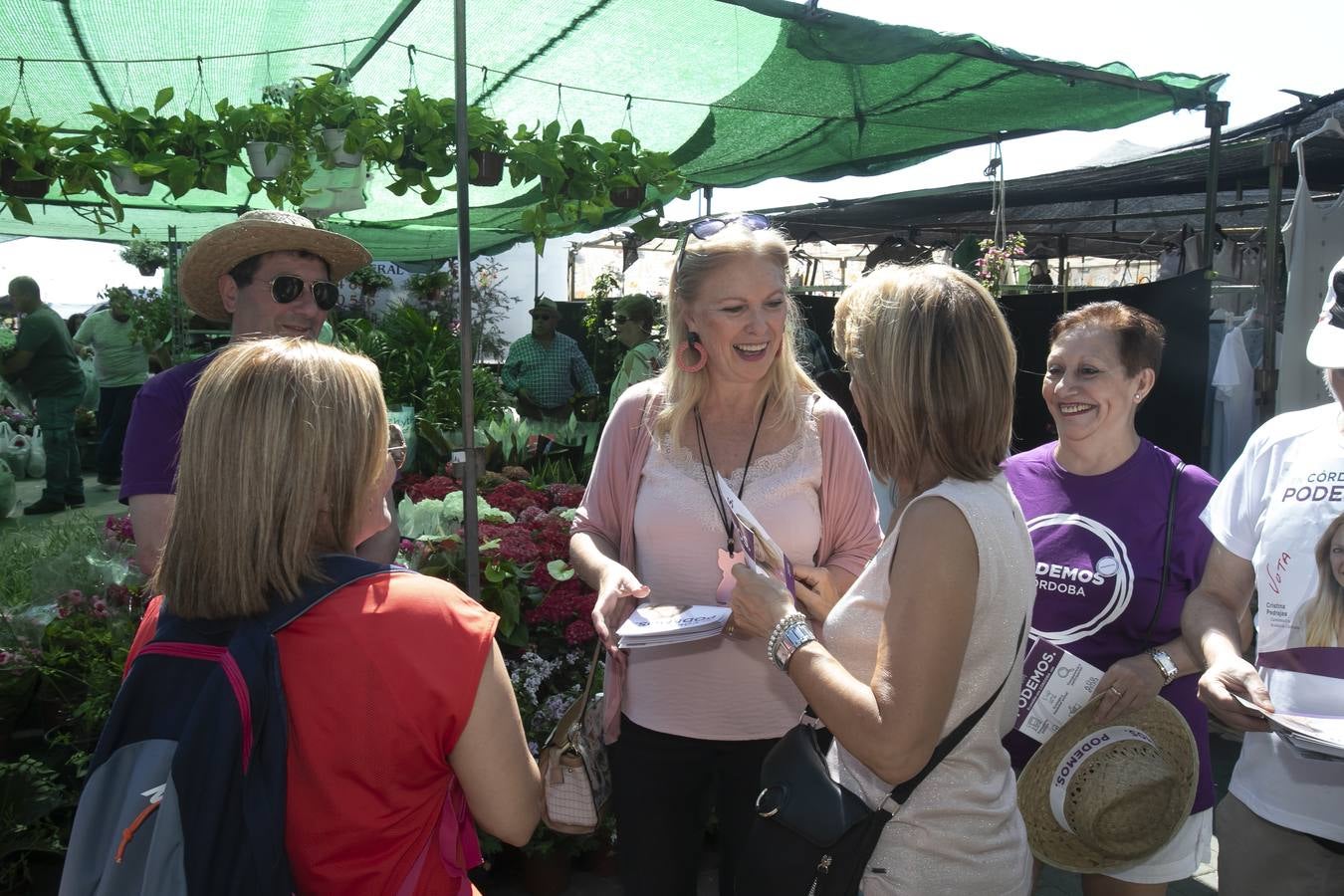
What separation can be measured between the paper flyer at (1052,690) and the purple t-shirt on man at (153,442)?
191 cm

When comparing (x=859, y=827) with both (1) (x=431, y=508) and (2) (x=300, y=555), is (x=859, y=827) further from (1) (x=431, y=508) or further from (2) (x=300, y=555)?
(1) (x=431, y=508)

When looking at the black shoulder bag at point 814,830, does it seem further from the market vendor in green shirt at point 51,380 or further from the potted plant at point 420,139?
the market vendor in green shirt at point 51,380

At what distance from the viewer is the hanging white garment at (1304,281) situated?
13.8ft

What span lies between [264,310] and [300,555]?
1337 millimetres

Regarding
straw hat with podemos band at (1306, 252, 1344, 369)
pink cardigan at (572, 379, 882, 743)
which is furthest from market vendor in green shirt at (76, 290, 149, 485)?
straw hat with podemos band at (1306, 252, 1344, 369)

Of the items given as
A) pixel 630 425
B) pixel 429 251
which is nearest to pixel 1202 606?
pixel 630 425

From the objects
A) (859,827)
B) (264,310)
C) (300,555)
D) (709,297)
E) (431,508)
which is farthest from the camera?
(431,508)

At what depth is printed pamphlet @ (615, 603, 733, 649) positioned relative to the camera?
5.45 feet

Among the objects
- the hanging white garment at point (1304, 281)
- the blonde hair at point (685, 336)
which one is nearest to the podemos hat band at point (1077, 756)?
the blonde hair at point (685, 336)

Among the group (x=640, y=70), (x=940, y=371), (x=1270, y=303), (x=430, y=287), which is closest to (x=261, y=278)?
(x=940, y=371)

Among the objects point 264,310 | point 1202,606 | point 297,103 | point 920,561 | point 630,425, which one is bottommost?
point 1202,606

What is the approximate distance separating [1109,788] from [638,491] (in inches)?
44.8

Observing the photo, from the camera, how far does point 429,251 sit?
1234 cm

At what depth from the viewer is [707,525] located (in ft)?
6.81
